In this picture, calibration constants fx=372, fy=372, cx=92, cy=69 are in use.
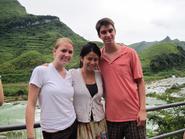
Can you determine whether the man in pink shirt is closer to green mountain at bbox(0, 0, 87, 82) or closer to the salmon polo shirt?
the salmon polo shirt

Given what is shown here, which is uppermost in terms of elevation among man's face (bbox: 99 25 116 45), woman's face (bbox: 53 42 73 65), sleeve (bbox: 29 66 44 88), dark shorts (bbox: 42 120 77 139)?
man's face (bbox: 99 25 116 45)

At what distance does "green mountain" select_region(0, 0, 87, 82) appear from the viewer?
93875mm

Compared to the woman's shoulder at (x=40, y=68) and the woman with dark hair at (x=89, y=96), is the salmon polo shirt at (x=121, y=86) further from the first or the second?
the woman's shoulder at (x=40, y=68)

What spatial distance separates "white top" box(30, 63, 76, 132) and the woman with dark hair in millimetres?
206

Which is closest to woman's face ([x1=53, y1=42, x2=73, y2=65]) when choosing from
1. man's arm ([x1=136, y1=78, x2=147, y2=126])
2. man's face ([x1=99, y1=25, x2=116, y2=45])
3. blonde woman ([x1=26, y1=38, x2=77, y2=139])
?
blonde woman ([x1=26, y1=38, x2=77, y2=139])

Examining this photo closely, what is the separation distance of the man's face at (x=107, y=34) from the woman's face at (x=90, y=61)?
0.87ft

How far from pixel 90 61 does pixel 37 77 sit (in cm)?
58

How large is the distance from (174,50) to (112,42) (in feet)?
418

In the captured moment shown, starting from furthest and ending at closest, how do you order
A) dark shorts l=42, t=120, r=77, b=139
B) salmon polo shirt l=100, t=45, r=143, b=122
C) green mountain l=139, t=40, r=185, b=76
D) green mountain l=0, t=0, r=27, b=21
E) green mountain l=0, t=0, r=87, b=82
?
1. green mountain l=0, t=0, r=27, b=21
2. green mountain l=139, t=40, r=185, b=76
3. green mountain l=0, t=0, r=87, b=82
4. salmon polo shirt l=100, t=45, r=143, b=122
5. dark shorts l=42, t=120, r=77, b=139

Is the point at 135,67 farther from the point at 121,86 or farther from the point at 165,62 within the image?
the point at 165,62

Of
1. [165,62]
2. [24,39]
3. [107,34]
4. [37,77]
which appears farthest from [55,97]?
[24,39]

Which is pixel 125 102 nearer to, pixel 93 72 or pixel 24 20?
pixel 93 72

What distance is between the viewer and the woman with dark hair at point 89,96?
3229 mm

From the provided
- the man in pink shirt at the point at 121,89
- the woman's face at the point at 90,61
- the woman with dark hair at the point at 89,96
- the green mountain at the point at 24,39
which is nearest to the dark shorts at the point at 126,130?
the man in pink shirt at the point at 121,89
